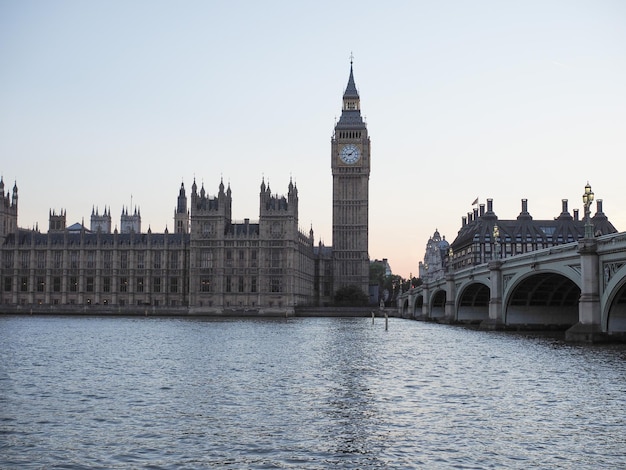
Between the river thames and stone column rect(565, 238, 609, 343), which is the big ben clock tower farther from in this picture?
the river thames

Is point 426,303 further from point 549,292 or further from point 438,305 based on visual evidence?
point 549,292

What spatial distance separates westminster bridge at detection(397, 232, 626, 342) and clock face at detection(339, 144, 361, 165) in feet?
203

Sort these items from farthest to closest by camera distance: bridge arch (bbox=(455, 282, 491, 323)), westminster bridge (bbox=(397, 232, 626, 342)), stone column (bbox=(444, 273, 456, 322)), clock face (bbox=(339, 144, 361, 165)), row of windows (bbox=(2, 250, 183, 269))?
clock face (bbox=(339, 144, 361, 165)), row of windows (bbox=(2, 250, 183, 269)), stone column (bbox=(444, 273, 456, 322)), bridge arch (bbox=(455, 282, 491, 323)), westminster bridge (bbox=(397, 232, 626, 342))

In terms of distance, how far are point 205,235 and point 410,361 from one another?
4472 inches

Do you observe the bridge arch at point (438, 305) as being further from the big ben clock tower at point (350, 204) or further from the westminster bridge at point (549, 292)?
the big ben clock tower at point (350, 204)

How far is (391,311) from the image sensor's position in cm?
17025

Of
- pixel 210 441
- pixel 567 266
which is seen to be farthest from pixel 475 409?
pixel 567 266

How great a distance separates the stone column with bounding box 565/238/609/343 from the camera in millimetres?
53094

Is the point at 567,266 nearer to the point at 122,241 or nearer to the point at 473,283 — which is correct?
the point at 473,283

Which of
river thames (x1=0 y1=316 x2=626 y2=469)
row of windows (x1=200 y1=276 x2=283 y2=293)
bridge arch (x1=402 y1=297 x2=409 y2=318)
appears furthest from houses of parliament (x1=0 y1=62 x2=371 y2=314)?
river thames (x1=0 y1=316 x2=626 y2=469)

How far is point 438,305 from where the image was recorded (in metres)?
134

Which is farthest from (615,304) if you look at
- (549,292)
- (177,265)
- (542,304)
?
(177,265)

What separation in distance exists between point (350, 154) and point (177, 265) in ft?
169

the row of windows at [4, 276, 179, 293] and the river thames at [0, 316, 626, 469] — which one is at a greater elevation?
the row of windows at [4, 276, 179, 293]
